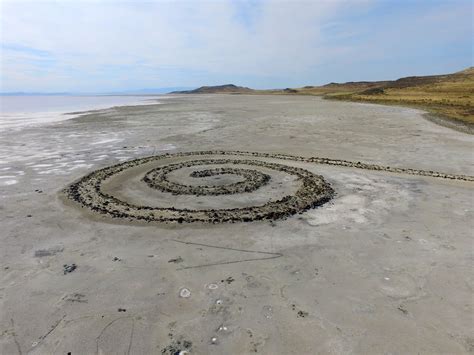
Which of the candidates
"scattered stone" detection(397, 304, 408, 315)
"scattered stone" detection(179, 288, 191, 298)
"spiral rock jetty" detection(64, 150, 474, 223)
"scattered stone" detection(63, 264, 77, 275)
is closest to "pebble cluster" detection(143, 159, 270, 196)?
"spiral rock jetty" detection(64, 150, 474, 223)

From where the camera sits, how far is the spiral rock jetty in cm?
989

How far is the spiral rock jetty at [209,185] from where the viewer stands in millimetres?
9891

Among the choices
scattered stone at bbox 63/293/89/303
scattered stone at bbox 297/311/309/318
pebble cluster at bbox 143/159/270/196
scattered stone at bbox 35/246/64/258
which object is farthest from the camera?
pebble cluster at bbox 143/159/270/196

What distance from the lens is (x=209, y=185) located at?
502 inches

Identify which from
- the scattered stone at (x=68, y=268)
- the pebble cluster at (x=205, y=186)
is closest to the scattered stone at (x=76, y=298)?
the scattered stone at (x=68, y=268)

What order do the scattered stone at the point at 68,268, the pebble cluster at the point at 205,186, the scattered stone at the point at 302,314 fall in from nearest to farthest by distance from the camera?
the scattered stone at the point at 302,314 < the scattered stone at the point at 68,268 < the pebble cluster at the point at 205,186

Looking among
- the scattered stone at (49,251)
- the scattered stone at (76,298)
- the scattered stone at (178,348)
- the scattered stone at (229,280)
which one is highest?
the scattered stone at (76,298)

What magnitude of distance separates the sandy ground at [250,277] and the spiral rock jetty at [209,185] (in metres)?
0.48

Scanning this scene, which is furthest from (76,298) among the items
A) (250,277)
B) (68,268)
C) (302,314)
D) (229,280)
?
(302,314)

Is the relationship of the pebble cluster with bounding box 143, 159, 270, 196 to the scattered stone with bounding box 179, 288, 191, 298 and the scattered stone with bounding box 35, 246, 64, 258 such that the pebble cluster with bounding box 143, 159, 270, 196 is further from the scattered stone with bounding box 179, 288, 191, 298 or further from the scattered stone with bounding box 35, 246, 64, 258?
the scattered stone with bounding box 179, 288, 191, 298

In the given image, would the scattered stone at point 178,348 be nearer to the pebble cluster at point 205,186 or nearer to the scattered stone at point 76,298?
the scattered stone at point 76,298

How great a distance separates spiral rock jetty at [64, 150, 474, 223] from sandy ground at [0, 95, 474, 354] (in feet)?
1.56

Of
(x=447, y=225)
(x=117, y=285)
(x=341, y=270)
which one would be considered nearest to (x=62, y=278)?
(x=117, y=285)

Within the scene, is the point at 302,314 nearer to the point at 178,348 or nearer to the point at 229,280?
the point at 229,280
